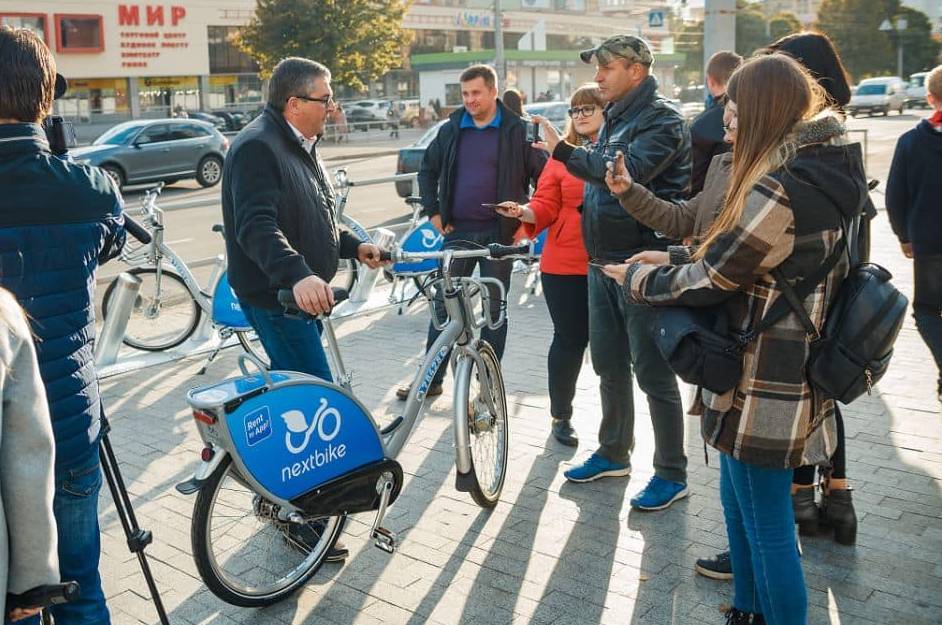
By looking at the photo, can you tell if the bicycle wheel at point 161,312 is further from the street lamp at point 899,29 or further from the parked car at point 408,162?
the street lamp at point 899,29

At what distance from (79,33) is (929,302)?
167 feet

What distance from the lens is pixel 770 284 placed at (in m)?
2.83

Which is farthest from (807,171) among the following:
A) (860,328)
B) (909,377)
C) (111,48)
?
(111,48)

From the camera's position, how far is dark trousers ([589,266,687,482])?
14.7 feet

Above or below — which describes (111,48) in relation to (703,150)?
above

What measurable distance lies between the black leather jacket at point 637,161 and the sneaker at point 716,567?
135cm

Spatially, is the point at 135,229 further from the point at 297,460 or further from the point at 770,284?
the point at 770,284

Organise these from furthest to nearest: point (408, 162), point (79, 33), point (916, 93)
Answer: point (916, 93) → point (79, 33) → point (408, 162)

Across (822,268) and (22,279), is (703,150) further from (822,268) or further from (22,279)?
(22,279)

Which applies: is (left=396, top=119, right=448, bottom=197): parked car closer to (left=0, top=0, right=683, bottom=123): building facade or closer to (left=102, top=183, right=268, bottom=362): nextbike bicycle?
(left=102, top=183, right=268, bottom=362): nextbike bicycle

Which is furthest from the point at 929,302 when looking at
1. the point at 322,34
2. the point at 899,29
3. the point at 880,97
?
the point at 899,29

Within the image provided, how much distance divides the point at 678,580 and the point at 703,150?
2.79 meters

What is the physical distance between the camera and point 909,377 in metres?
6.35

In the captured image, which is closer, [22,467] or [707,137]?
[22,467]
